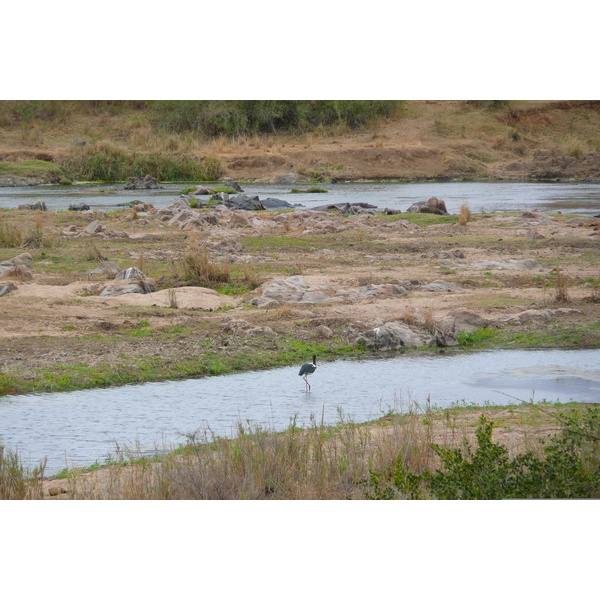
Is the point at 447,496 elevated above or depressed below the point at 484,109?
below

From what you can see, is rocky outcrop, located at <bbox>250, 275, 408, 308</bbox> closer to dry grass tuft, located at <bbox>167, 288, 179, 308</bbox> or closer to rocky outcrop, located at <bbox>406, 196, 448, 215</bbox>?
dry grass tuft, located at <bbox>167, 288, 179, 308</bbox>

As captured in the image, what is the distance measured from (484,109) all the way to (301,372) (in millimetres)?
42462

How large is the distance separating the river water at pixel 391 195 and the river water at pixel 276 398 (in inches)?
673

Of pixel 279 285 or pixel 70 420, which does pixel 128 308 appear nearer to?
pixel 279 285

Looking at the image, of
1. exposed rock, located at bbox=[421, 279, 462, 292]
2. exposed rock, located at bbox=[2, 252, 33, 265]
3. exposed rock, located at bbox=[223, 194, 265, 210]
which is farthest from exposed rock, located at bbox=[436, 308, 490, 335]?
exposed rock, located at bbox=[223, 194, 265, 210]

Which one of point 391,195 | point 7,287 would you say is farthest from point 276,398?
point 391,195

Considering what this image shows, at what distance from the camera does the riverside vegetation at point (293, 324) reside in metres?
5.81

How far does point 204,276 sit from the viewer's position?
14.6 meters

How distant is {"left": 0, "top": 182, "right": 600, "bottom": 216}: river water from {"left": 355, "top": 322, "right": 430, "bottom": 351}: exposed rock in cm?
1630

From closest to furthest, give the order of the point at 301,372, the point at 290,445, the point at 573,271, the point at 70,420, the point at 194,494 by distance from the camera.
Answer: the point at 194,494, the point at 290,445, the point at 70,420, the point at 301,372, the point at 573,271

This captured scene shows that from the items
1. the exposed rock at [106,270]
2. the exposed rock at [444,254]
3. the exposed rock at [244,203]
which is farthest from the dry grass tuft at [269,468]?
the exposed rock at [244,203]

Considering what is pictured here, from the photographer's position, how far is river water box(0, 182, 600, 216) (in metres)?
29.4

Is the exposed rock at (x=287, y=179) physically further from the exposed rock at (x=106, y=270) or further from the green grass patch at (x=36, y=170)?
the exposed rock at (x=106, y=270)

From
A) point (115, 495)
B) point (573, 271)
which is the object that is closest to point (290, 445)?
point (115, 495)
